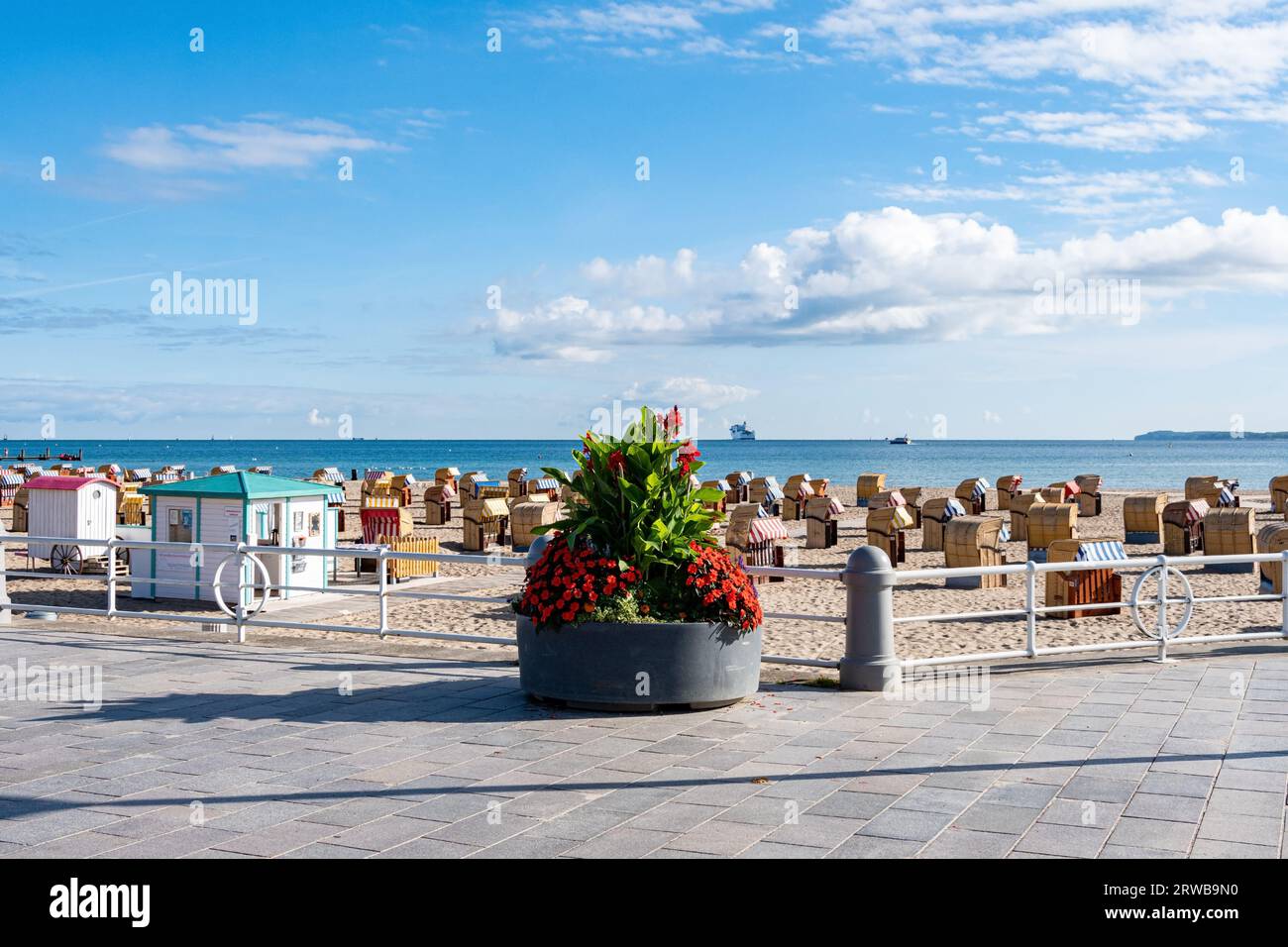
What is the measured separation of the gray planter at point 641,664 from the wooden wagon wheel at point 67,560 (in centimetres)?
1697

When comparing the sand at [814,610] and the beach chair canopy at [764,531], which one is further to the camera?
the beach chair canopy at [764,531]

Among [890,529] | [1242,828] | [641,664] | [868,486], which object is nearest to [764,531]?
[890,529]

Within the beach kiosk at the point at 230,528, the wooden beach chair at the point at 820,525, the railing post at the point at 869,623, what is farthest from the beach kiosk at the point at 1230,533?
the beach kiosk at the point at 230,528

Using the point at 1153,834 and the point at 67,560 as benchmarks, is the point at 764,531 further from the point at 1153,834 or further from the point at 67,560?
the point at 1153,834

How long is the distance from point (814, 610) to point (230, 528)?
8.97m

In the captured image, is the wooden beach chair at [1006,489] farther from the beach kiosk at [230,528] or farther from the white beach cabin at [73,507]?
the white beach cabin at [73,507]

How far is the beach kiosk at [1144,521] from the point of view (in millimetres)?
29094

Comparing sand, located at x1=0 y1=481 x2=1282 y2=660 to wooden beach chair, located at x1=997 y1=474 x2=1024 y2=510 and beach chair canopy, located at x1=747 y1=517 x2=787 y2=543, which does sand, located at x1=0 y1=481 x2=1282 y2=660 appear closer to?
beach chair canopy, located at x1=747 y1=517 x2=787 y2=543

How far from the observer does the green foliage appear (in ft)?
26.9

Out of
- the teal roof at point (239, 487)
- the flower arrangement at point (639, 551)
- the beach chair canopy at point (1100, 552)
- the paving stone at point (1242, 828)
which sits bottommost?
the paving stone at point (1242, 828)

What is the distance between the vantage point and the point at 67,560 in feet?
71.9

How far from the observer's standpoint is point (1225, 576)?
68.7 ft

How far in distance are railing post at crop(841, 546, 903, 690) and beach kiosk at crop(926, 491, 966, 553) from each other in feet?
62.0
